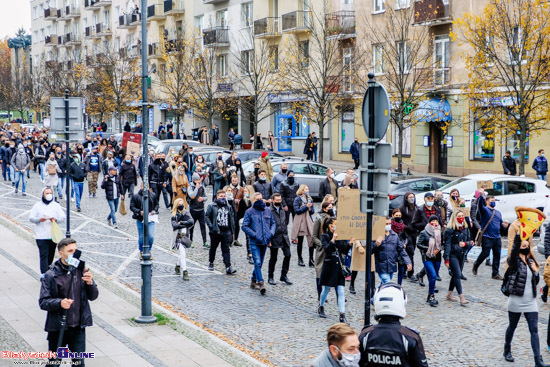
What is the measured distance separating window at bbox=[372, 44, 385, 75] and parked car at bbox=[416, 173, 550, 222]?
13639 mm

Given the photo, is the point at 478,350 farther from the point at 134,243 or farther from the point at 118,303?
the point at 134,243

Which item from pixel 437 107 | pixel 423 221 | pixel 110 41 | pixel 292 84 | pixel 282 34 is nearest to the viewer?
pixel 423 221

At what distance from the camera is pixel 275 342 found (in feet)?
36.0

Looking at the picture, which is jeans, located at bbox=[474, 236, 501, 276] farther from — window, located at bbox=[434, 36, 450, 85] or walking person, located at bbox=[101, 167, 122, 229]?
window, located at bbox=[434, 36, 450, 85]

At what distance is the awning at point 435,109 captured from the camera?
3438cm

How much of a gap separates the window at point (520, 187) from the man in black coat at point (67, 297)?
1573cm

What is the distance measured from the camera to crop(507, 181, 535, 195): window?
2150 centimetres

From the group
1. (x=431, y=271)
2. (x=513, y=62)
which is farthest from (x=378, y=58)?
(x=431, y=271)

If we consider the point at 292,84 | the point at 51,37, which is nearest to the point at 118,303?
the point at 292,84

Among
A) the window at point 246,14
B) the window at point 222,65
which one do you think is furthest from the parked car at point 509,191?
the window at point 222,65

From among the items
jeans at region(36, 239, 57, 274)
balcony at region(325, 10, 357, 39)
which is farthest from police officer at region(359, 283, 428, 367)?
balcony at region(325, 10, 357, 39)

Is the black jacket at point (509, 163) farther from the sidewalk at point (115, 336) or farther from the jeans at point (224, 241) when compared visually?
the sidewalk at point (115, 336)

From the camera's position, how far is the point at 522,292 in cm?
993

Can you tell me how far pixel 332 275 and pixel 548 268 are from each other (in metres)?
3.22
